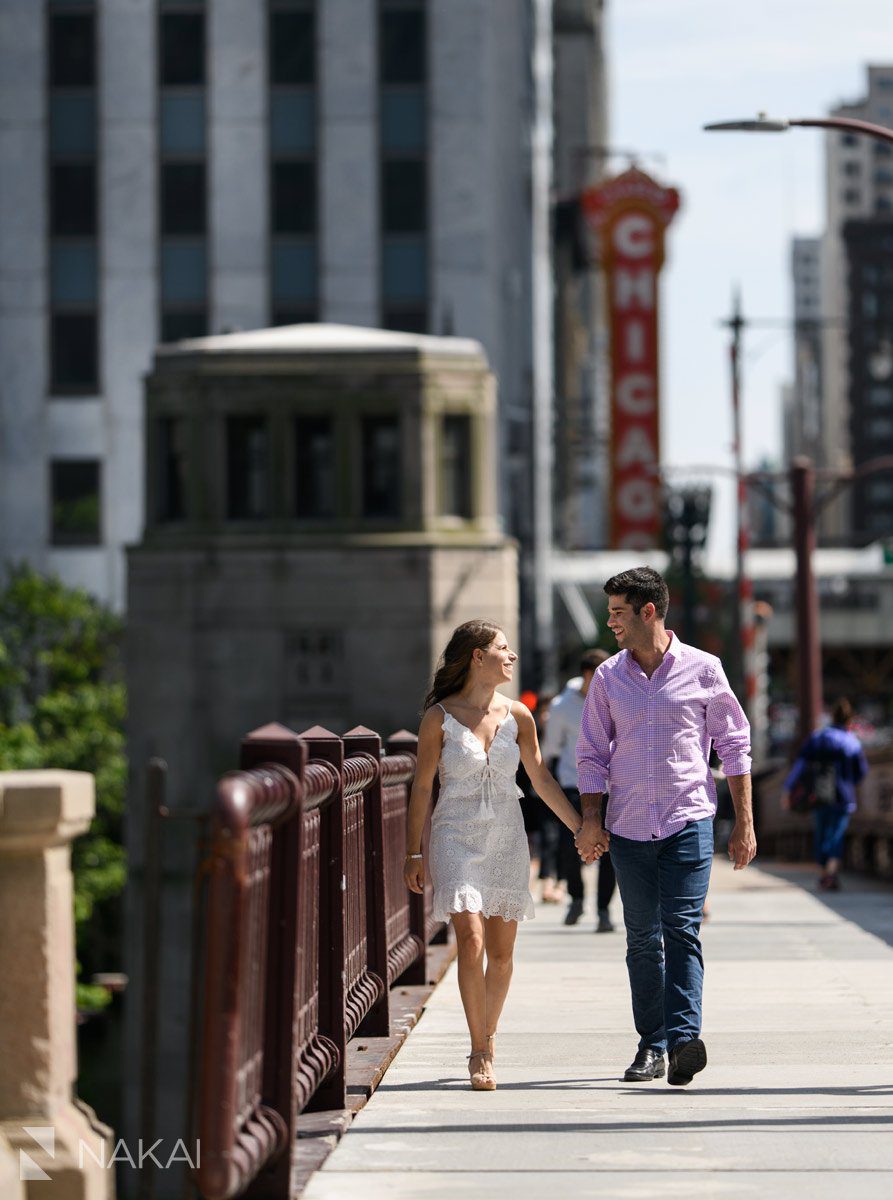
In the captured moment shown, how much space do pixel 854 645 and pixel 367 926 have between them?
103233 millimetres

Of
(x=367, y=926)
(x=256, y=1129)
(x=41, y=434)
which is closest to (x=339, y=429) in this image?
(x=41, y=434)

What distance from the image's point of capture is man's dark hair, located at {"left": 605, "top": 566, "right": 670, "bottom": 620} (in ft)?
28.9

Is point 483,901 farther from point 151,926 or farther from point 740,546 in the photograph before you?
point 740,546

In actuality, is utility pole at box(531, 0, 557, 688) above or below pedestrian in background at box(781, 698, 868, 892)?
above

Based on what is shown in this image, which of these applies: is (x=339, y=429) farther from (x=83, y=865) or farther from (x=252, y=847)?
(x=252, y=847)

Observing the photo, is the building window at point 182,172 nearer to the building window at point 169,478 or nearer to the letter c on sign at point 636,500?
the building window at point 169,478

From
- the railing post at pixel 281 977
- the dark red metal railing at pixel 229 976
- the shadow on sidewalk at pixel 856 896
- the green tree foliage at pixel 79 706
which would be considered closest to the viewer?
the dark red metal railing at pixel 229 976

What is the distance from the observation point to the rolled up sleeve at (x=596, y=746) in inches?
355

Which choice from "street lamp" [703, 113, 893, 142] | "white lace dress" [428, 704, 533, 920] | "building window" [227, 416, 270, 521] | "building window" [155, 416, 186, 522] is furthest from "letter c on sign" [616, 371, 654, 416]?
"white lace dress" [428, 704, 533, 920]

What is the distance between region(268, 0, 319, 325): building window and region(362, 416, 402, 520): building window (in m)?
14.5

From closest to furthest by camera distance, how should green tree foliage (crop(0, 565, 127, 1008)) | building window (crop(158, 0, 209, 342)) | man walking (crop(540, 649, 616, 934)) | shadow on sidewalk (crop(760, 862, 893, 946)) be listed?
man walking (crop(540, 649, 616, 934))
shadow on sidewalk (crop(760, 862, 893, 946))
green tree foliage (crop(0, 565, 127, 1008))
building window (crop(158, 0, 209, 342))

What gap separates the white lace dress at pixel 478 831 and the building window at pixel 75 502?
4801 cm

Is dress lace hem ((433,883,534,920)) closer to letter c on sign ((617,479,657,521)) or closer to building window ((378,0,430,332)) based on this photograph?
building window ((378,0,430,332))

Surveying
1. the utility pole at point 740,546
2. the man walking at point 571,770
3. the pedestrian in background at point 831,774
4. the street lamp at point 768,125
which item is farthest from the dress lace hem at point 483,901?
the utility pole at point 740,546
